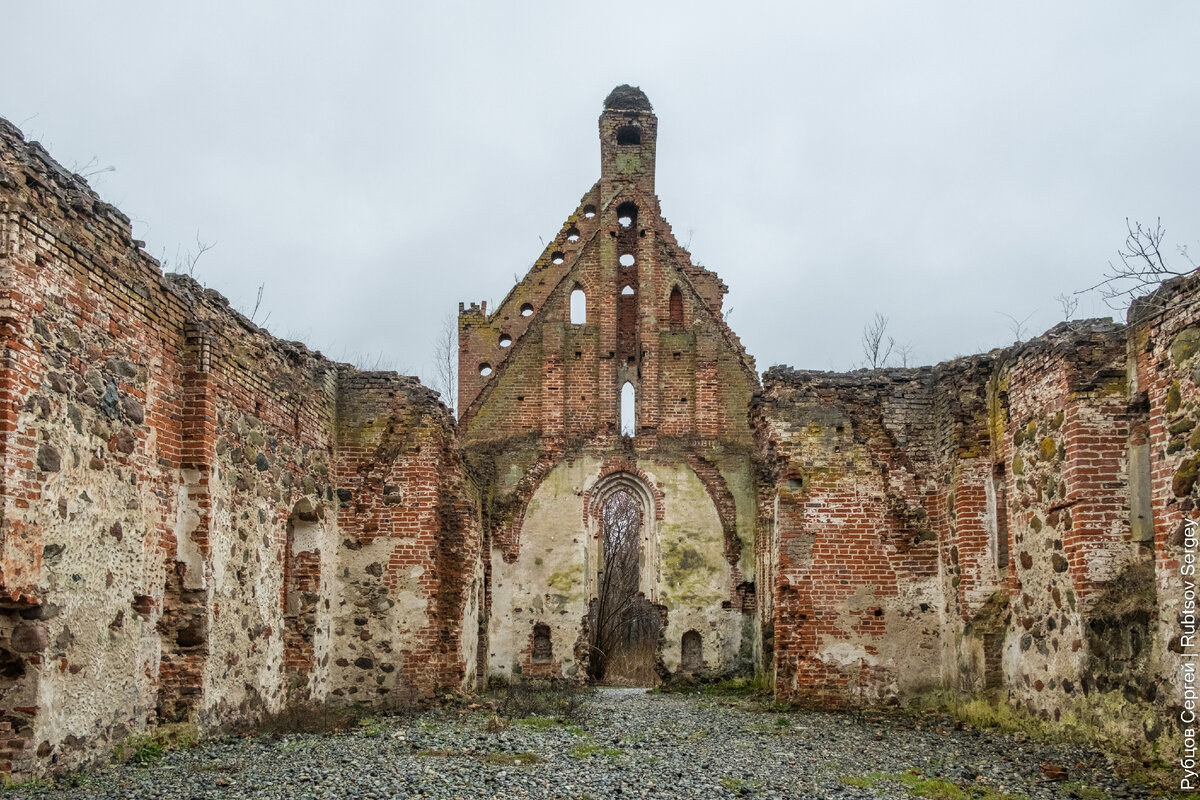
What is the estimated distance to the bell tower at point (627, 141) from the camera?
2311cm

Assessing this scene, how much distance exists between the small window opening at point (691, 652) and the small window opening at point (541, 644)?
2514mm

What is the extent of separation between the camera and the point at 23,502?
7.09 metres

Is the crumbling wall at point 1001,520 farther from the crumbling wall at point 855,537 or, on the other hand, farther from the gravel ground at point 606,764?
the gravel ground at point 606,764

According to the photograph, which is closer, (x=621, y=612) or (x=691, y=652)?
(x=691, y=652)

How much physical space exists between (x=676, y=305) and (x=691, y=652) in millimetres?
7452

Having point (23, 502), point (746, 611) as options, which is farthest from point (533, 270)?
point (23, 502)

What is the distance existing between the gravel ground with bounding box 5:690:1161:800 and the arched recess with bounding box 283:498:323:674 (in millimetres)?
1321

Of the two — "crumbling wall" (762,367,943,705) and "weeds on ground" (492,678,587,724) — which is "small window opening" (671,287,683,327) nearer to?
"crumbling wall" (762,367,943,705)

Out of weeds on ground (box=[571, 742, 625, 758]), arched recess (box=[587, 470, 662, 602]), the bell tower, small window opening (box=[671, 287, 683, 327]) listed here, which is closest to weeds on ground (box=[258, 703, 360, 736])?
weeds on ground (box=[571, 742, 625, 758])

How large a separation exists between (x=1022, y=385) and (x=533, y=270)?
45.3ft

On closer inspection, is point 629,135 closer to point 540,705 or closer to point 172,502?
point 540,705

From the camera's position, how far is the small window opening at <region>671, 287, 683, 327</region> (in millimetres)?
22578

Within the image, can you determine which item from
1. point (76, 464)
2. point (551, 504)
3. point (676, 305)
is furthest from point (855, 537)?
point (676, 305)

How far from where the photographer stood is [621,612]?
105 feet
